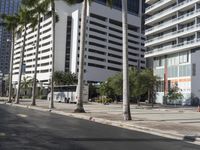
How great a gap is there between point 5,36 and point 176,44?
4871 centimetres

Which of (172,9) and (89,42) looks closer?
(172,9)

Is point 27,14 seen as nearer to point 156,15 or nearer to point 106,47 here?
point 156,15

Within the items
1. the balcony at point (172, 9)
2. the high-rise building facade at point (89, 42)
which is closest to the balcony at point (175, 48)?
the balcony at point (172, 9)

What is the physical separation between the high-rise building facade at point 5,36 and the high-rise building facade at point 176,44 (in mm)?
32077

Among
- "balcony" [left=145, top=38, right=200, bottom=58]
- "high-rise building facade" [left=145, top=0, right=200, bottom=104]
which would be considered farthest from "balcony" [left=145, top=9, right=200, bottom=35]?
"balcony" [left=145, top=38, right=200, bottom=58]

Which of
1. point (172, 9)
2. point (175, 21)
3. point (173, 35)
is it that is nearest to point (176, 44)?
point (173, 35)

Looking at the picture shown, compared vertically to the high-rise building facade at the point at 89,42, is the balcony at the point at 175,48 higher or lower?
lower

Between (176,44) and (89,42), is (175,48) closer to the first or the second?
(176,44)

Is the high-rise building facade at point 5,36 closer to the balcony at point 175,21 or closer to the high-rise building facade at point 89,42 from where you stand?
the high-rise building facade at point 89,42

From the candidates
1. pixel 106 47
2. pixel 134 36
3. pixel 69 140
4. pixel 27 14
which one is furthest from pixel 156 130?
pixel 134 36

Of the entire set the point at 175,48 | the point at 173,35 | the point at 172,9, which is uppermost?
the point at 172,9

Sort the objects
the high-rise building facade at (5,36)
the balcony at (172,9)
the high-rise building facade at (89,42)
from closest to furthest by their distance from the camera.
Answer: the balcony at (172,9)
the high-rise building facade at (5,36)
the high-rise building facade at (89,42)

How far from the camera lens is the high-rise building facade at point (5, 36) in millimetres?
82812

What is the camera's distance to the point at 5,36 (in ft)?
342
